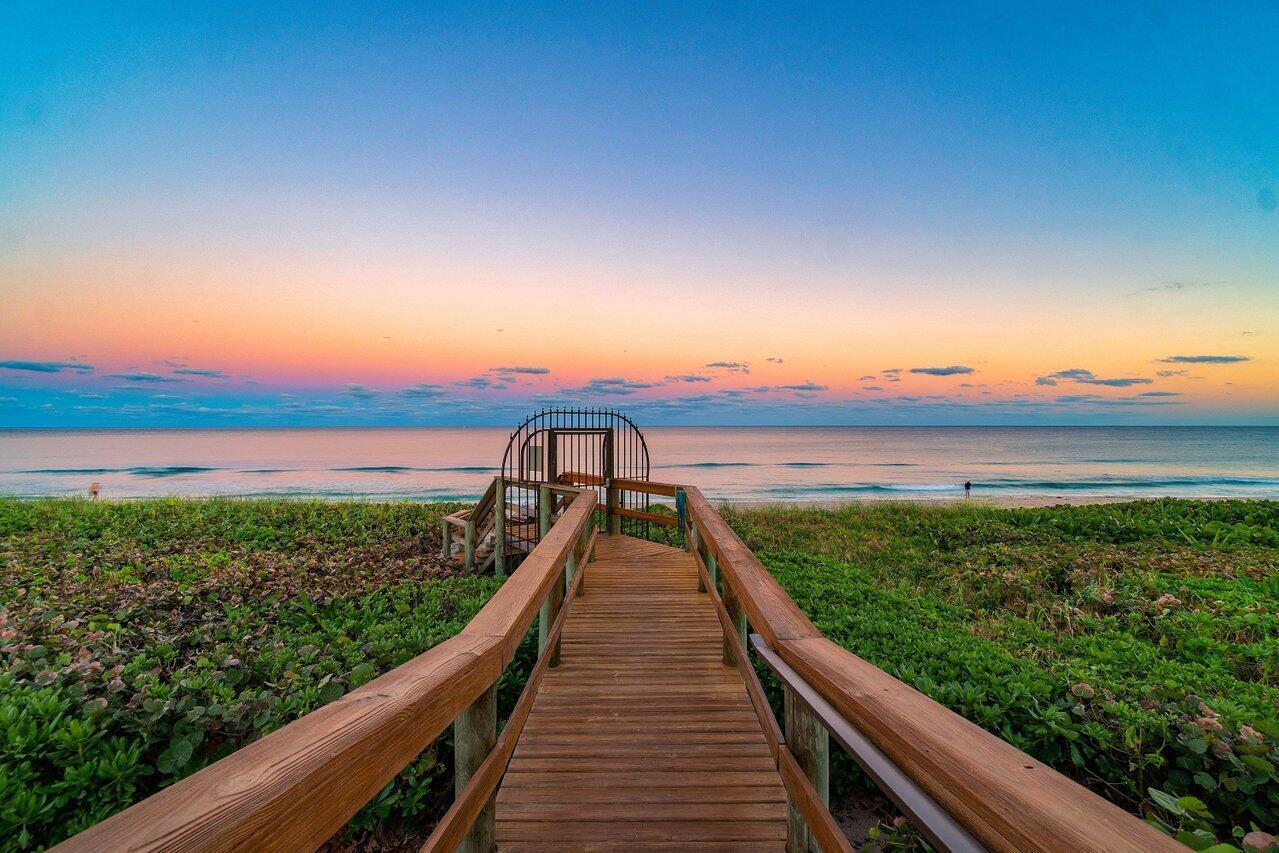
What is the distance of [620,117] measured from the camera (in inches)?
553

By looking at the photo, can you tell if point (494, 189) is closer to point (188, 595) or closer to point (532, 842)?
point (188, 595)

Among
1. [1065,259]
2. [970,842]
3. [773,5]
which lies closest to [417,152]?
[773,5]

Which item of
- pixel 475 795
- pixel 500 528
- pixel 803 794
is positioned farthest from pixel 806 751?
pixel 500 528

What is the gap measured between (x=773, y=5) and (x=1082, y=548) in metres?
12.3

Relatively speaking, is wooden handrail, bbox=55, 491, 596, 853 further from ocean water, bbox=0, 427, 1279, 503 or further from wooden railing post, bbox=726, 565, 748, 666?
ocean water, bbox=0, 427, 1279, 503

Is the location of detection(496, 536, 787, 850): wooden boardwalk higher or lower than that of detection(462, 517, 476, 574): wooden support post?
higher

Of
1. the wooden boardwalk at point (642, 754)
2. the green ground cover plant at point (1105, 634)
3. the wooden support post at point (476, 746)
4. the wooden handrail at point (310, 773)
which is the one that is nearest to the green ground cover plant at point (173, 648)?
the wooden boardwalk at point (642, 754)

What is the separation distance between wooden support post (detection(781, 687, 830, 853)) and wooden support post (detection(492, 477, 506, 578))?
10553 mm

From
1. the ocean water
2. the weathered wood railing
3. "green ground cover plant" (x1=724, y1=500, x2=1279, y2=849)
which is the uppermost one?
the weathered wood railing

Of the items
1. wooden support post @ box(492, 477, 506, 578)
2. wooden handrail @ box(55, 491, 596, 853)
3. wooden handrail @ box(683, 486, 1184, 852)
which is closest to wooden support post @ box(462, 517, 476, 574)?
wooden support post @ box(492, 477, 506, 578)

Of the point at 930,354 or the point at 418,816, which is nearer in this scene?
the point at 418,816

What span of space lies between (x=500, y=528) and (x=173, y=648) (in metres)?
7.70

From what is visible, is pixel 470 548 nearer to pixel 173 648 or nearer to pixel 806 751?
pixel 173 648

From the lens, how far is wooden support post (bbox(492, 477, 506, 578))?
12062mm
